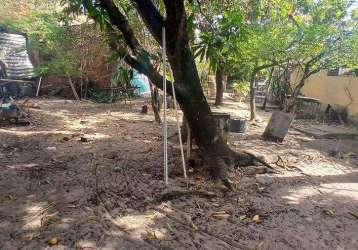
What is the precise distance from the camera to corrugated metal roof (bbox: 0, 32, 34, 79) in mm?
14476

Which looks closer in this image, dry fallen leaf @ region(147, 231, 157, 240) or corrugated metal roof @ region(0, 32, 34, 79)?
dry fallen leaf @ region(147, 231, 157, 240)

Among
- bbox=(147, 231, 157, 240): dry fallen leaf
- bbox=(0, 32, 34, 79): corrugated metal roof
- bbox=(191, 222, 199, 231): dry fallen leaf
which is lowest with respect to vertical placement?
bbox=(147, 231, 157, 240): dry fallen leaf

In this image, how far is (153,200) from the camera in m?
4.38

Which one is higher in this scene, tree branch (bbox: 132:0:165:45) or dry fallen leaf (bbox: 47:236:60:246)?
tree branch (bbox: 132:0:165:45)

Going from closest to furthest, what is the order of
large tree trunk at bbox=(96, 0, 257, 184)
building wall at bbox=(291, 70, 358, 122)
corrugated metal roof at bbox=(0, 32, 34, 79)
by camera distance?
large tree trunk at bbox=(96, 0, 257, 184) → building wall at bbox=(291, 70, 358, 122) → corrugated metal roof at bbox=(0, 32, 34, 79)

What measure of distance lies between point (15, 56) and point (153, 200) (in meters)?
12.9

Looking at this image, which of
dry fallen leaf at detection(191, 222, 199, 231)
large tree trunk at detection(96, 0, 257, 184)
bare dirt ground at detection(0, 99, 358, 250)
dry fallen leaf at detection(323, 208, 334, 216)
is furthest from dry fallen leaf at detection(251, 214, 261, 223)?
large tree trunk at detection(96, 0, 257, 184)

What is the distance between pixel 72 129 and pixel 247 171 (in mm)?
4931

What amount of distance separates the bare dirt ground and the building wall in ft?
15.5

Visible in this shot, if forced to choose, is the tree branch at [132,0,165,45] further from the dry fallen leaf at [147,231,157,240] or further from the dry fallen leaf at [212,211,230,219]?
the dry fallen leaf at [147,231,157,240]

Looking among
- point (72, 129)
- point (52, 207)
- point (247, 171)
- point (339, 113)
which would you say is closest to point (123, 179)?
point (52, 207)

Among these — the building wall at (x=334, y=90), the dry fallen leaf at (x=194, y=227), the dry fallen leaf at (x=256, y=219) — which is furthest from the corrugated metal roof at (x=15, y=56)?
the dry fallen leaf at (x=256, y=219)

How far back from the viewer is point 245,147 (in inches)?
291

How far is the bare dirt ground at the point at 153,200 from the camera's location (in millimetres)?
3529
